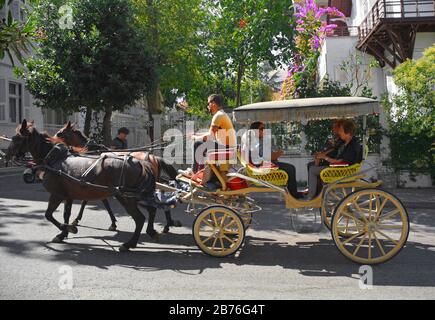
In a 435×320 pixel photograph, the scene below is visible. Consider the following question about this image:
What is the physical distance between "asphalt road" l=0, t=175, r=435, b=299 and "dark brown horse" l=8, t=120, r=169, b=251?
0.55 metres

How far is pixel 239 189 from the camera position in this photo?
6.67m

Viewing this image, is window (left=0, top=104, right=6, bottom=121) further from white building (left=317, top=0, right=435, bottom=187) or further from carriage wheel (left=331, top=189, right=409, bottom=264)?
carriage wheel (left=331, top=189, right=409, bottom=264)

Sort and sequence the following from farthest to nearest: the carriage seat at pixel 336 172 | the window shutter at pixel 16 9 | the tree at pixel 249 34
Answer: the window shutter at pixel 16 9, the tree at pixel 249 34, the carriage seat at pixel 336 172

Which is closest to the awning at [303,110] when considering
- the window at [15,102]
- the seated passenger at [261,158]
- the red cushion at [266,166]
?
the seated passenger at [261,158]

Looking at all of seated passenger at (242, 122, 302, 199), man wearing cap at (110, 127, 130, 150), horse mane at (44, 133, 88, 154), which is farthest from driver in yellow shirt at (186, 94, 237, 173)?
man wearing cap at (110, 127, 130, 150)

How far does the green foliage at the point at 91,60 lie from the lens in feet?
43.8

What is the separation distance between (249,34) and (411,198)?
8.26 metres

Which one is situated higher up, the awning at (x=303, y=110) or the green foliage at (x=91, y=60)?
the green foliage at (x=91, y=60)

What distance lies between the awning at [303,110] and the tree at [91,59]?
7.87 metres

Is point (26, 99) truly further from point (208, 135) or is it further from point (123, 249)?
point (208, 135)

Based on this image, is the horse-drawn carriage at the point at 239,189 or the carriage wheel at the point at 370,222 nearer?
the carriage wheel at the point at 370,222

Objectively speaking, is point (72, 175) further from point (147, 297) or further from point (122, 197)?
point (147, 297)

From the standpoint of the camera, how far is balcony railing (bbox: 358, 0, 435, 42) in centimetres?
1672

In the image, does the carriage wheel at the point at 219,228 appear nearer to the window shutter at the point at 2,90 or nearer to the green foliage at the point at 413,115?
the green foliage at the point at 413,115
